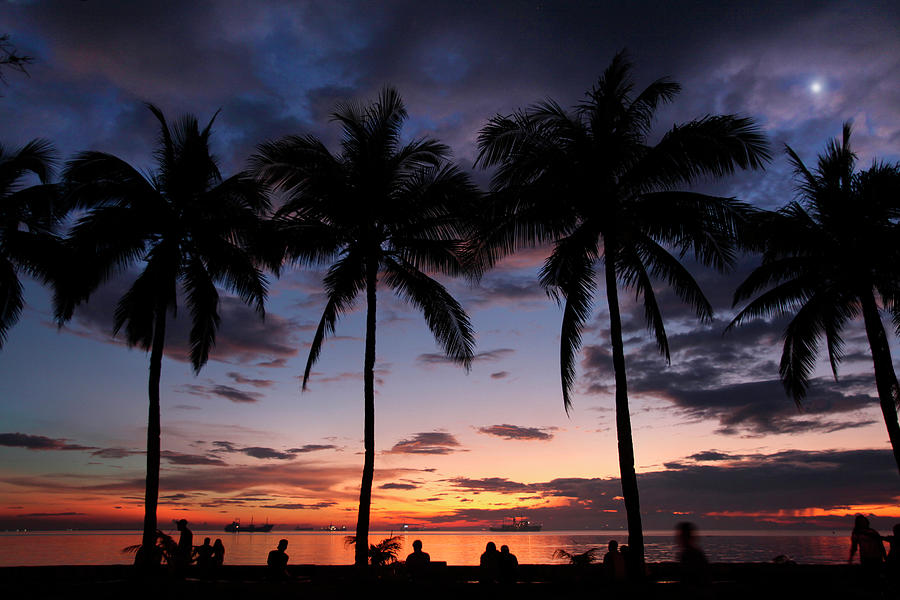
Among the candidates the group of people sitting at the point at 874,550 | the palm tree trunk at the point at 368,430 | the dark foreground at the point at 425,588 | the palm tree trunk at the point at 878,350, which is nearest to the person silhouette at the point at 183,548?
the dark foreground at the point at 425,588

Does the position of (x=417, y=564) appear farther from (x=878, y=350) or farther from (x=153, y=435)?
(x=878, y=350)

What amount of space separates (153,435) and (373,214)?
8801mm

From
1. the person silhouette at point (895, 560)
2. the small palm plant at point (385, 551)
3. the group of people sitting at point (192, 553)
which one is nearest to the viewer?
the person silhouette at point (895, 560)

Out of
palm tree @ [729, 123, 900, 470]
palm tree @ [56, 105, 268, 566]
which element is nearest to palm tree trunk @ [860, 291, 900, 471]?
palm tree @ [729, 123, 900, 470]

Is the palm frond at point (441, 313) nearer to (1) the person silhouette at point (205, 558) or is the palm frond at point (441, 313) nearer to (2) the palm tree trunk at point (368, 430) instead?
(2) the palm tree trunk at point (368, 430)

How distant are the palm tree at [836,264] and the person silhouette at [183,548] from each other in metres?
17.5

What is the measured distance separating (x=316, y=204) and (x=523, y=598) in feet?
41.3

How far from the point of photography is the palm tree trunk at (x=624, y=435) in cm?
1440

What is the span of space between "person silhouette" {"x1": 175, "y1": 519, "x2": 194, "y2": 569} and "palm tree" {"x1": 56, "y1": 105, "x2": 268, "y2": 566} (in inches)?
53.0

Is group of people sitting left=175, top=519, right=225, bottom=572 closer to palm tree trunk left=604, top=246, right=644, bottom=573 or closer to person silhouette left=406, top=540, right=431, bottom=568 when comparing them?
person silhouette left=406, top=540, right=431, bottom=568

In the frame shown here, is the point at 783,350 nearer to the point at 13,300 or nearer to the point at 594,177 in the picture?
the point at 594,177

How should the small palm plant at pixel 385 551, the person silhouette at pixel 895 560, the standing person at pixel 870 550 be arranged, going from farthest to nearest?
the small palm plant at pixel 385 551
the standing person at pixel 870 550
the person silhouette at pixel 895 560

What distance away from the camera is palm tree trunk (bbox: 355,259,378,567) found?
17.0 m

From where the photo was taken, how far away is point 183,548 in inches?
628
